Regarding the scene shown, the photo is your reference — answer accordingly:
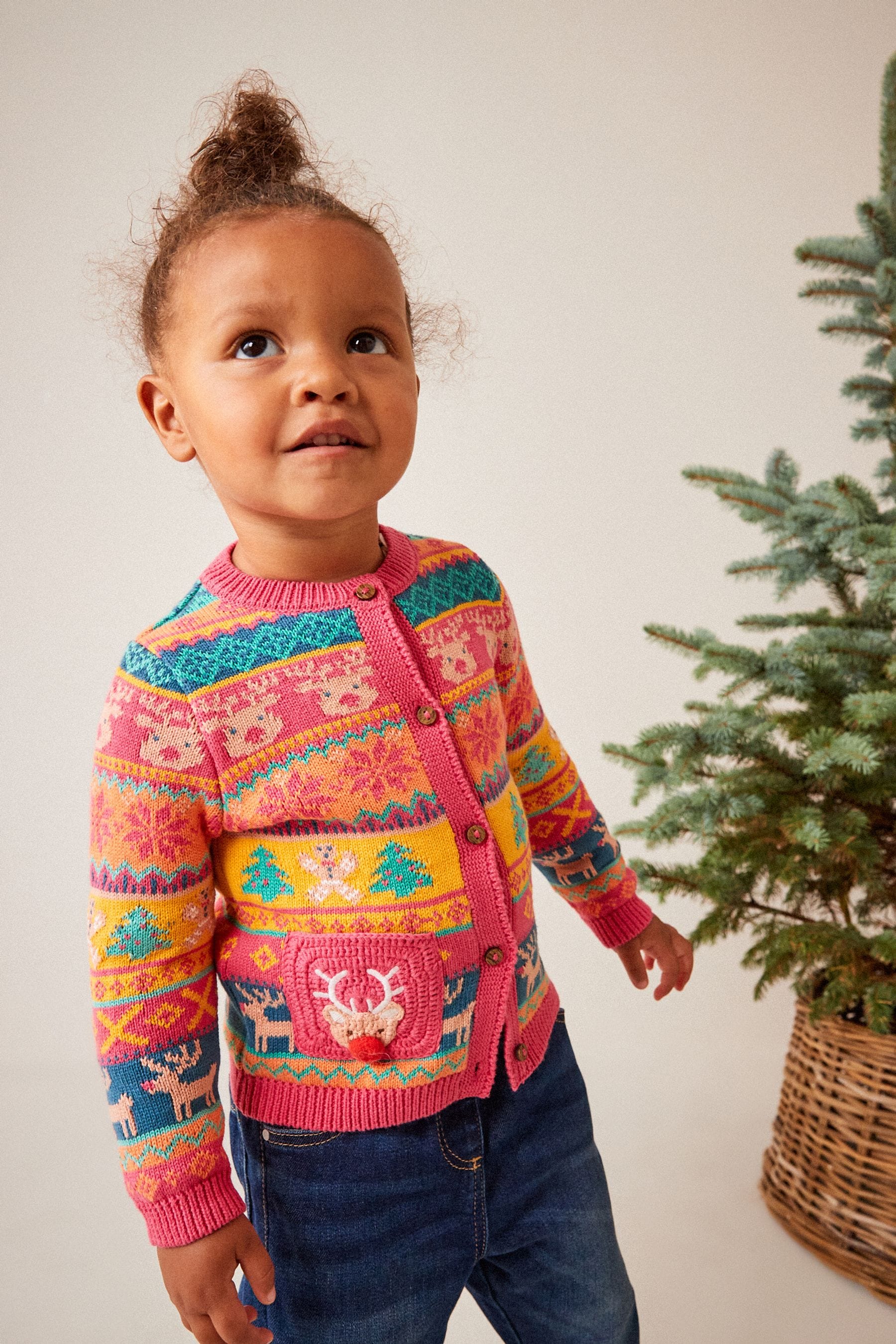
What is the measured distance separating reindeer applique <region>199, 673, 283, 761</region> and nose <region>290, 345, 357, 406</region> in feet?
0.67

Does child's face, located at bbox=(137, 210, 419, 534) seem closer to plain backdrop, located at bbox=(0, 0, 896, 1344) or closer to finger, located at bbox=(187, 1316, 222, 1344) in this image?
finger, located at bbox=(187, 1316, 222, 1344)

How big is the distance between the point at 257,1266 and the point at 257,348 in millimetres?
654

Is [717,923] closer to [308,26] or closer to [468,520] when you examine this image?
[468,520]

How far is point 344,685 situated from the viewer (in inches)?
34.0

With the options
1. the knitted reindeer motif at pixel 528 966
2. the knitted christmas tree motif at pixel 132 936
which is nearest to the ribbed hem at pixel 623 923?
the knitted reindeer motif at pixel 528 966

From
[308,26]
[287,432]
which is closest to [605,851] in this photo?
[287,432]

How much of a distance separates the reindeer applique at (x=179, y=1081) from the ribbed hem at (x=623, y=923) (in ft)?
1.35

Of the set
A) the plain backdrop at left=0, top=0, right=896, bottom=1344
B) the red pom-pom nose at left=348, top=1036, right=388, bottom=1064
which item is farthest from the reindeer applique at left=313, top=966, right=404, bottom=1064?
the plain backdrop at left=0, top=0, right=896, bottom=1344

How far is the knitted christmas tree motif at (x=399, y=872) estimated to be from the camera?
860 millimetres

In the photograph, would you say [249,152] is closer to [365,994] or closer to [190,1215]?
[365,994]

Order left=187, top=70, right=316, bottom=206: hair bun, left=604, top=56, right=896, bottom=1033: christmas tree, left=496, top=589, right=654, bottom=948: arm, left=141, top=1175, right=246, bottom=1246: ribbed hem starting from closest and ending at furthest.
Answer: left=141, top=1175, right=246, bottom=1246: ribbed hem < left=187, top=70, right=316, bottom=206: hair bun < left=496, top=589, right=654, bottom=948: arm < left=604, top=56, right=896, bottom=1033: christmas tree

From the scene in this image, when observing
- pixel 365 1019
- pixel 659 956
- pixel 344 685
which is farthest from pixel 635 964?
pixel 344 685

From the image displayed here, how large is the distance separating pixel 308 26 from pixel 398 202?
0.34m

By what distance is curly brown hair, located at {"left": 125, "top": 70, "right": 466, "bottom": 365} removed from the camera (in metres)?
0.88
